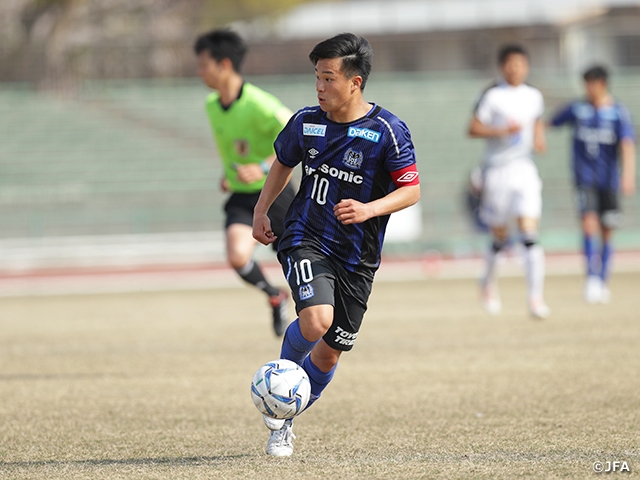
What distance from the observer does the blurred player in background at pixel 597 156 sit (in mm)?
12008

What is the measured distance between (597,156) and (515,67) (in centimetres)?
257

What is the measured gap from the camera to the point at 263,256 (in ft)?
67.9

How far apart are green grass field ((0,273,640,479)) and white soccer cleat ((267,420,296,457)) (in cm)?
6

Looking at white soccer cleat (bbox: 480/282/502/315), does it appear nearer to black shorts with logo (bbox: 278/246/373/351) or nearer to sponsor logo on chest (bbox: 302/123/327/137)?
black shorts with logo (bbox: 278/246/373/351)

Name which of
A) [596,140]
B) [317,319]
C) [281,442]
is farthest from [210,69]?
[596,140]

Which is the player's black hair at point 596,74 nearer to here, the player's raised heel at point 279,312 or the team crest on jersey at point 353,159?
the player's raised heel at point 279,312

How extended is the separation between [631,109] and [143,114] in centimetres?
1298

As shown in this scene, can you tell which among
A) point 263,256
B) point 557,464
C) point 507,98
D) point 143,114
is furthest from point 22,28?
point 557,464

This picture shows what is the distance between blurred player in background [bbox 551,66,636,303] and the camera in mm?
12008

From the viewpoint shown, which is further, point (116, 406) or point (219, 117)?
point (219, 117)

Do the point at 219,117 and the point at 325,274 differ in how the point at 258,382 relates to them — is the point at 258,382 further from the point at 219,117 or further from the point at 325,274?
the point at 219,117

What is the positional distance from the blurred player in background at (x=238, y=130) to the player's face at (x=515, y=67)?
2992 millimetres

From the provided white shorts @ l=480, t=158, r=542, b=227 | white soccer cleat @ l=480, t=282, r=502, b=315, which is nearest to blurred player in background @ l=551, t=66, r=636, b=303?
white soccer cleat @ l=480, t=282, r=502, b=315

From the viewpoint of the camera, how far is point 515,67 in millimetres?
10086
